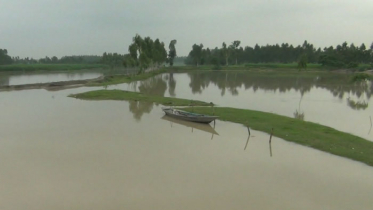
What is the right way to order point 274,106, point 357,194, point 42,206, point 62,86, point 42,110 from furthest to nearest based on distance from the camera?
point 62,86, point 274,106, point 42,110, point 357,194, point 42,206

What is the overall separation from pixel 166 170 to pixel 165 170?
0.13ft

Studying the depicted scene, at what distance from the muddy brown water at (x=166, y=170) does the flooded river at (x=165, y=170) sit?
3cm

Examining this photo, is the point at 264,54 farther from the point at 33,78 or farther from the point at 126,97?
the point at 126,97

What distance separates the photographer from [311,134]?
15.2 metres

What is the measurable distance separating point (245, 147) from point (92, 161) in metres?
6.93

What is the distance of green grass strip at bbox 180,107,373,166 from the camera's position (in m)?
12.8

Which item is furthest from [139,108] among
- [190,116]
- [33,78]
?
[33,78]

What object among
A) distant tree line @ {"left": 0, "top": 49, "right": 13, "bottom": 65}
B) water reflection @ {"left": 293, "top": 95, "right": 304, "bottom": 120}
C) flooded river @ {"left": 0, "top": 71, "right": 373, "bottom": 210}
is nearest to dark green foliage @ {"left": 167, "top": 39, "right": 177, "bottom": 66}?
distant tree line @ {"left": 0, "top": 49, "right": 13, "bottom": 65}

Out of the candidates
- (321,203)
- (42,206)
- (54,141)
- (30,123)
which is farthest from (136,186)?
(30,123)

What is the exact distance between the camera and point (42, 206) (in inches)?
344

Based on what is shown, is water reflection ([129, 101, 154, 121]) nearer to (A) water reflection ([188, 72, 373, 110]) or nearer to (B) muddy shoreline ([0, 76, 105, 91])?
(A) water reflection ([188, 72, 373, 110])

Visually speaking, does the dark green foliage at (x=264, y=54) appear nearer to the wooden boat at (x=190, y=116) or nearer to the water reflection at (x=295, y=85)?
the water reflection at (x=295, y=85)

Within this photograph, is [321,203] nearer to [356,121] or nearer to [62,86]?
[356,121]

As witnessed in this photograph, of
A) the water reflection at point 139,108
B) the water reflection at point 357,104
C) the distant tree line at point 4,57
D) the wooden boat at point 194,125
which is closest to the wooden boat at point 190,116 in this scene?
the wooden boat at point 194,125
